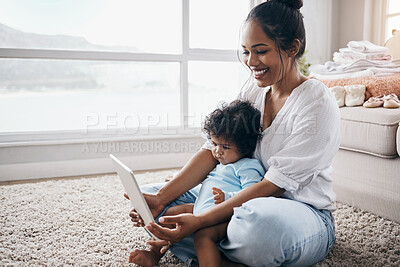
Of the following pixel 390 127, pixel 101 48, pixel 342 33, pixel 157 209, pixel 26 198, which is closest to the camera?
pixel 157 209

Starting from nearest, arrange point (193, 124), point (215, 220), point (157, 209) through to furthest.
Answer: point (215, 220), point (157, 209), point (193, 124)

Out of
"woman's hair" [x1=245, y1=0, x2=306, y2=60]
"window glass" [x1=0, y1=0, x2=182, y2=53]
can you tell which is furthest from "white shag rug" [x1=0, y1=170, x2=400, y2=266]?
"window glass" [x1=0, y1=0, x2=182, y2=53]

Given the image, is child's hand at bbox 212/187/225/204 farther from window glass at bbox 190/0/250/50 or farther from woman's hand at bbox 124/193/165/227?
window glass at bbox 190/0/250/50

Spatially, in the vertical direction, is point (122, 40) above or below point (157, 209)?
above

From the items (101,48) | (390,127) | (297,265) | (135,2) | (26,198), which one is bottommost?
(26,198)

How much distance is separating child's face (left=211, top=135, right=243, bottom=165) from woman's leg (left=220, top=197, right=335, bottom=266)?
0.29m

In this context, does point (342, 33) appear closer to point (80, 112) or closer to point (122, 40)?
point (122, 40)

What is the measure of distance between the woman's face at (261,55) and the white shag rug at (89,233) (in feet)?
2.19

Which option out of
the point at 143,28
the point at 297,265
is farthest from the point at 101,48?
the point at 297,265

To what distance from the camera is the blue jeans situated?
3.40ft

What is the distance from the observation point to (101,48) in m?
2.88

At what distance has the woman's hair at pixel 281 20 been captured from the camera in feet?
3.97

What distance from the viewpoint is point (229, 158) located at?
1367 millimetres

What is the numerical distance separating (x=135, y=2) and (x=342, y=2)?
1.86m
